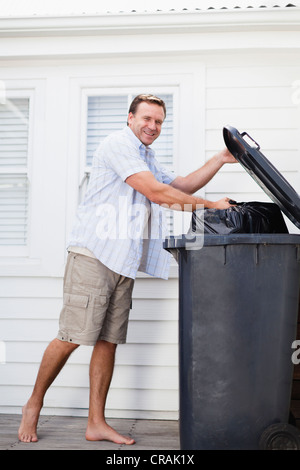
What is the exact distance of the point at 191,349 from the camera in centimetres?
226

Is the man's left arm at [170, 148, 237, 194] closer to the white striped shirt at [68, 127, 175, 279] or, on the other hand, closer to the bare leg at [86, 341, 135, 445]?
the white striped shirt at [68, 127, 175, 279]

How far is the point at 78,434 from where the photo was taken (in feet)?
9.57

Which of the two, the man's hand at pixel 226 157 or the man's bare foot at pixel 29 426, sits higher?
the man's hand at pixel 226 157

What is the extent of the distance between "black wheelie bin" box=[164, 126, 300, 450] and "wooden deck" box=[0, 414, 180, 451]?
53 cm

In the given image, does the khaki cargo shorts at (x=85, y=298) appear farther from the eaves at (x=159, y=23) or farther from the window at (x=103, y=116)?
the eaves at (x=159, y=23)

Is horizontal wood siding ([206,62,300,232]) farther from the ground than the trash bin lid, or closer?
farther from the ground

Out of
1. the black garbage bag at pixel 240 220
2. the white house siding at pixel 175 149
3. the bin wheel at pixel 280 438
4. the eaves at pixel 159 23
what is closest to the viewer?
the bin wheel at pixel 280 438

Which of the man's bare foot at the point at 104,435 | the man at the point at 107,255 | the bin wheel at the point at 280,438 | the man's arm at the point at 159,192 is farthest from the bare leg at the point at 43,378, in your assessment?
the bin wheel at the point at 280,438

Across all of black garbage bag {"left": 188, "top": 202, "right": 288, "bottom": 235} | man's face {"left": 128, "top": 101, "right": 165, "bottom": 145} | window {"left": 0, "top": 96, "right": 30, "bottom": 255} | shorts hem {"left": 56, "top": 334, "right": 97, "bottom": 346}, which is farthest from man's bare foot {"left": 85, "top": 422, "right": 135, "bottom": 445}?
man's face {"left": 128, "top": 101, "right": 165, "bottom": 145}

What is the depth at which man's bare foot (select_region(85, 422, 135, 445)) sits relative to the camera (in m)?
2.69

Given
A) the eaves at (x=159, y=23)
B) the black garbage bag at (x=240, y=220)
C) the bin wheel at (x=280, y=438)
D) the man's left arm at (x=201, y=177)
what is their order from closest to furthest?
1. the bin wheel at (x=280, y=438)
2. the black garbage bag at (x=240, y=220)
3. the man's left arm at (x=201, y=177)
4. the eaves at (x=159, y=23)

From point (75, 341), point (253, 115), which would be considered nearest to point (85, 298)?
point (75, 341)

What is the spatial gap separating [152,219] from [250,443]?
1.37 m

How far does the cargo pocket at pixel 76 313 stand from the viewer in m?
2.67
